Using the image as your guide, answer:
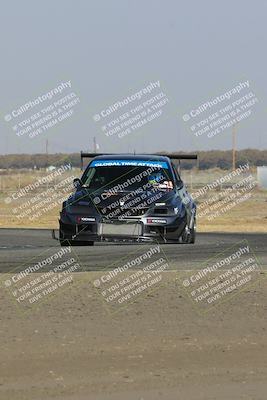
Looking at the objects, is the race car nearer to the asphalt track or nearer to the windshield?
the windshield

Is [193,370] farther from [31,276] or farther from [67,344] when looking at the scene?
[31,276]

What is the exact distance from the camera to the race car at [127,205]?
1673cm

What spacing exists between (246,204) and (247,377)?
50.7 meters

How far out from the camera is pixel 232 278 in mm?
12430

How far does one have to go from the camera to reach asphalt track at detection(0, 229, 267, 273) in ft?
49.0

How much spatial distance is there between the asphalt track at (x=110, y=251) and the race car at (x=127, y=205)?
32 cm


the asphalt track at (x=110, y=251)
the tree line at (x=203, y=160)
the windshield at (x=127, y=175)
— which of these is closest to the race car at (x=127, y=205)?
the windshield at (x=127, y=175)

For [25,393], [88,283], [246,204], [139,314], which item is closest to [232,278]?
[88,283]

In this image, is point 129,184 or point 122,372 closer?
point 122,372

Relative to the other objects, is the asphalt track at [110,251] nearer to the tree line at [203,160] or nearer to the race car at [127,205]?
the race car at [127,205]

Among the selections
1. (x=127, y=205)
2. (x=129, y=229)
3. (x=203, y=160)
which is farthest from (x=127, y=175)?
(x=203, y=160)

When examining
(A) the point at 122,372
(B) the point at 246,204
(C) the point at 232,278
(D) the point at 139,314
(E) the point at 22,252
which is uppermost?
(A) the point at 122,372

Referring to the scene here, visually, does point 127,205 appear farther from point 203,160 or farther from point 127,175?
point 203,160

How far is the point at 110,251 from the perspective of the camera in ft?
56.7
